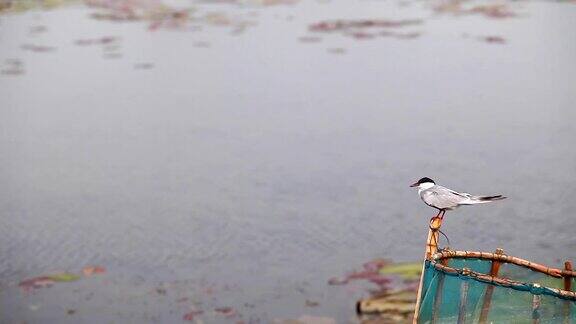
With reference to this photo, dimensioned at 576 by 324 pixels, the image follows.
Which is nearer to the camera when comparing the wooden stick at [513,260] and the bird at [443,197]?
the wooden stick at [513,260]

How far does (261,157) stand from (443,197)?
8.57 m

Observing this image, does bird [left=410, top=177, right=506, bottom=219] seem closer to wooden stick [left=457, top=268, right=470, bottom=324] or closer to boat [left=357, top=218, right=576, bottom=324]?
boat [left=357, top=218, right=576, bottom=324]

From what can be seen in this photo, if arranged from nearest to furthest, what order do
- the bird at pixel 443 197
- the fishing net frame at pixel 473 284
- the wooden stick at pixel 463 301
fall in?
the fishing net frame at pixel 473 284, the wooden stick at pixel 463 301, the bird at pixel 443 197

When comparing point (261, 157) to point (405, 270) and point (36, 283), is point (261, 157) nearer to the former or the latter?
point (405, 270)

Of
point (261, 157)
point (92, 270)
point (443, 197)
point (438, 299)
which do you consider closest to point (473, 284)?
point (438, 299)

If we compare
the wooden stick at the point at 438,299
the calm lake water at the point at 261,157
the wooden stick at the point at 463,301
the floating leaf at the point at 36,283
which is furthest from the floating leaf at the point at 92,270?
the wooden stick at the point at 463,301

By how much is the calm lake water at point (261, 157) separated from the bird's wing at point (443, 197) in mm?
3145

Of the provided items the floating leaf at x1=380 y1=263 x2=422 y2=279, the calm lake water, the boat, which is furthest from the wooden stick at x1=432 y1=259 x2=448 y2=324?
the floating leaf at x1=380 y1=263 x2=422 y2=279

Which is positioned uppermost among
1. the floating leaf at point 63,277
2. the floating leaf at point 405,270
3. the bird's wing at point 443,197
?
the bird's wing at point 443,197

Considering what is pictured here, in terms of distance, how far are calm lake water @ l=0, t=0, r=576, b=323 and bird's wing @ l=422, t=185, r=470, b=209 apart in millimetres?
3145

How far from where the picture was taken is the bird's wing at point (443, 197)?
267 inches

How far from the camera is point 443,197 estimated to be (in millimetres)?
6875

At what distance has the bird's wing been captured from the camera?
22.2 feet

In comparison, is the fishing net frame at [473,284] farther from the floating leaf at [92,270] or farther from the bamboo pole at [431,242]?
the floating leaf at [92,270]
